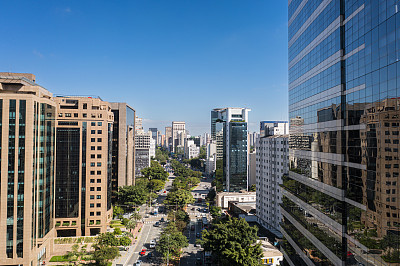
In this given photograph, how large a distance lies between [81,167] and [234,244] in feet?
112

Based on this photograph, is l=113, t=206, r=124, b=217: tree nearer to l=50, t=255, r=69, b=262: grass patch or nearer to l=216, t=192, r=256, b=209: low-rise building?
l=50, t=255, r=69, b=262: grass patch

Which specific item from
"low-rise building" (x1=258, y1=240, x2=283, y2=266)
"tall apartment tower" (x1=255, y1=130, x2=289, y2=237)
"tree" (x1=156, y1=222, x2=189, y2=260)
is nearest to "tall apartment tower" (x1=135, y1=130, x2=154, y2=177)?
"tall apartment tower" (x1=255, y1=130, x2=289, y2=237)

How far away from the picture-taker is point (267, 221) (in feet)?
185

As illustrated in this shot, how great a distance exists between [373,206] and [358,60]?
958cm

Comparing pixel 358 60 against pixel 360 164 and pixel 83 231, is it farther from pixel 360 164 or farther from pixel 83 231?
pixel 83 231

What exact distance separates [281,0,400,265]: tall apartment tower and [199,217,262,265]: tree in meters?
4.68

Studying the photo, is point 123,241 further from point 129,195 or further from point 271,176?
point 271,176

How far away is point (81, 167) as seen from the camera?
1991 inches

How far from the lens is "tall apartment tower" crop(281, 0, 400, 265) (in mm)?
14414

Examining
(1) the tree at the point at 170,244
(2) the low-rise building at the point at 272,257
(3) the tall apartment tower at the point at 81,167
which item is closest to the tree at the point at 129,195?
(3) the tall apartment tower at the point at 81,167

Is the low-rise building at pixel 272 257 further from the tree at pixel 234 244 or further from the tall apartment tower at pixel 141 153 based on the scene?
the tall apartment tower at pixel 141 153

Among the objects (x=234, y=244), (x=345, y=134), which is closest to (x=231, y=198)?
(x=234, y=244)

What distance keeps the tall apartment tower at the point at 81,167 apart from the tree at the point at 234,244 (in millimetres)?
26393

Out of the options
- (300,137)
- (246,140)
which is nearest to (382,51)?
(300,137)
